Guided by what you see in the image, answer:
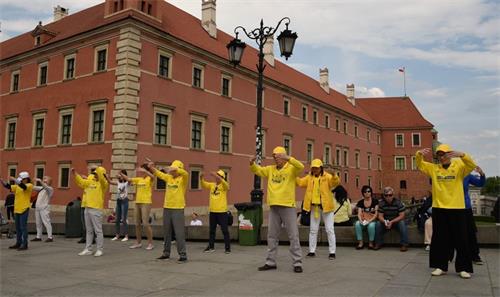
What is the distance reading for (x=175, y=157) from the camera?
2559 centimetres

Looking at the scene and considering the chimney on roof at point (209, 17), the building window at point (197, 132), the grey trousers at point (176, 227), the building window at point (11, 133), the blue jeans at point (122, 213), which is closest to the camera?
the grey trousers at point (176, 227)

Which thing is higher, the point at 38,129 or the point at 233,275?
the point at 38,129

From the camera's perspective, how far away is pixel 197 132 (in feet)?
91.1

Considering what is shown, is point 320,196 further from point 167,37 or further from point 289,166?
point 167,37

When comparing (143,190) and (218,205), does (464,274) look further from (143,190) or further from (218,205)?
(143,190)

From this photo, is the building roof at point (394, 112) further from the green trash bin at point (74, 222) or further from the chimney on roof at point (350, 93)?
the green trash bin at point (74, 222)

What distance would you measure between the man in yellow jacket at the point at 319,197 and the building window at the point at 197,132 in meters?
19.2

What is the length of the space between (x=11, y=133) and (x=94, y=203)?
2493 centimetres

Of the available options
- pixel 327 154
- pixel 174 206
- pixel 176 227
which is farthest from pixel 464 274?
pixel 327 154

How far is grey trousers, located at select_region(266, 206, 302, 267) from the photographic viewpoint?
708cm

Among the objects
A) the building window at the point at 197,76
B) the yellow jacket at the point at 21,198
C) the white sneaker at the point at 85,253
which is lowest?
the white sneaker at the point at 85,253

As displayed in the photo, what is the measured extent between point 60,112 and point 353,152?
3733 cm

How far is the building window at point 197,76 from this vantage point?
2785cm

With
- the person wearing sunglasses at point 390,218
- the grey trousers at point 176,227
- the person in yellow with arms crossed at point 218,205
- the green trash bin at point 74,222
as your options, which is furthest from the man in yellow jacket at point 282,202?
the green trash bin at point 74,222
